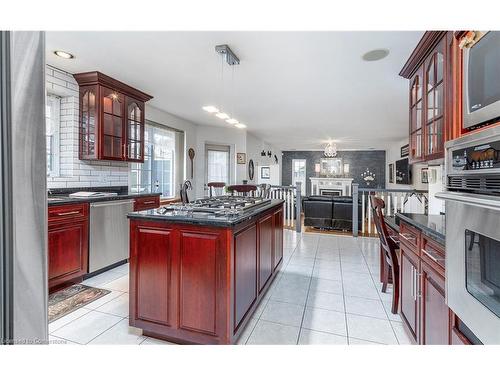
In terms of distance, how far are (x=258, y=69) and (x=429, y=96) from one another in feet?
5.78

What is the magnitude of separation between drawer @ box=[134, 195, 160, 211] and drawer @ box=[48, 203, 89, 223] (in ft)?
2.39

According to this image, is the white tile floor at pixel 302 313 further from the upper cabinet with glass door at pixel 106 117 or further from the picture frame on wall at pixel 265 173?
the picture frame on wall at pixel 265 173

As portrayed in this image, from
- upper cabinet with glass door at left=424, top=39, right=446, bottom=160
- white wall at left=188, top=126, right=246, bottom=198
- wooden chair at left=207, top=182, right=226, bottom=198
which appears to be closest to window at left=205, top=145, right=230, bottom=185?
white wall at left=188, top=126, right=246, bottom=198

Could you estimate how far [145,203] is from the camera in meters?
3.70

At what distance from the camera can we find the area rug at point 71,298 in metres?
2.19

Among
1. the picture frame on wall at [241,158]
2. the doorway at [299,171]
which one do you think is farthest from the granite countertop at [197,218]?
the doorway at [299,171]

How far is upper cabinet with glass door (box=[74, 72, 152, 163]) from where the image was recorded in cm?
328

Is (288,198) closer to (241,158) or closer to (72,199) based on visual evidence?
(241,158)

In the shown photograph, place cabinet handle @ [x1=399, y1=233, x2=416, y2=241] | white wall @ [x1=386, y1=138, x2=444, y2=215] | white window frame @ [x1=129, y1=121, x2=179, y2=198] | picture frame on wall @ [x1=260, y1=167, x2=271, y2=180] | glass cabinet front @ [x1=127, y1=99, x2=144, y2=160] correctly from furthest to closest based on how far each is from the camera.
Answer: picture frame on wall @ [x1=260, y1=167, x2=271, y2=180] → white window frame @ [x1=129, y1=121, x2=179, y2=198] → glass cabinet front @ [x1=127, y1=99, x2=144, y2=160] → white wall @ [x1=386, y1=138, x2=444, y2=215] → cabinet handle @ [x1=399, y1=233, x2=416, y2=241]

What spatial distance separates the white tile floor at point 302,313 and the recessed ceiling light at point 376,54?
2.43m

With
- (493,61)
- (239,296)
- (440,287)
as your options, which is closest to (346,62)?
(493,61)

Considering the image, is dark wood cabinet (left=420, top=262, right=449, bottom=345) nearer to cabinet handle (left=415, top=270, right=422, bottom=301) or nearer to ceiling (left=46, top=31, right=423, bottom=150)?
cabinet handle (left=415, top=270, right=422, bottom=301)

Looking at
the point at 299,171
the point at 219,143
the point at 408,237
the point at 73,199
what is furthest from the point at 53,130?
the point at 299,171
